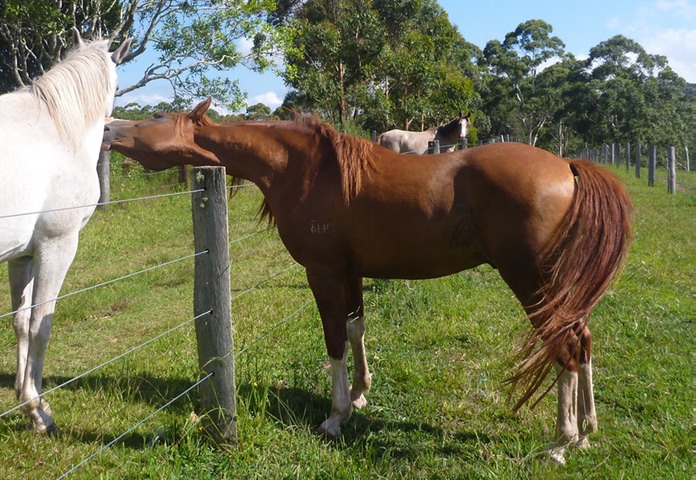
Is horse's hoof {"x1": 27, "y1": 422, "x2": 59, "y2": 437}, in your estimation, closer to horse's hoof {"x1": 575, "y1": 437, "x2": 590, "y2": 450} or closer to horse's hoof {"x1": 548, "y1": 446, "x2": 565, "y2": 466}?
horse's hoof {"x1": 548, "y1": 446, "x2": 565, "y2": 466}

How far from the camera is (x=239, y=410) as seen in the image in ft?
10.0

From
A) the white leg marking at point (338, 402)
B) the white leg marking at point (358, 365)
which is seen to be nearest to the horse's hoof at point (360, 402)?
the white leg marking at point (358, 365)

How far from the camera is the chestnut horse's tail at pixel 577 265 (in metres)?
2.73

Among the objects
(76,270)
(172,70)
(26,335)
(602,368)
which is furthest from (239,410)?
(172,70)

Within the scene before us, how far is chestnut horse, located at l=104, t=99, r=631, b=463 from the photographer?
2.80 meters

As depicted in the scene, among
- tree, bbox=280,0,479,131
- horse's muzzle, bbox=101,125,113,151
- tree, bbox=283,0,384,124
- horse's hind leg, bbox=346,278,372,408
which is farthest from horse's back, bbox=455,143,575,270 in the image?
tree, bbox=283,0,384,124

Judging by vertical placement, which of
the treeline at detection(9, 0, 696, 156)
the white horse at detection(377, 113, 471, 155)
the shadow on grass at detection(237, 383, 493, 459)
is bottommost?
the shadow on grass at detection(237, 383, 493, 459)

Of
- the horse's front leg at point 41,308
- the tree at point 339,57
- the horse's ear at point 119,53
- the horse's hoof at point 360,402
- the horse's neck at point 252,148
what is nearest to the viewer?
the horse's front leg at point 41,308

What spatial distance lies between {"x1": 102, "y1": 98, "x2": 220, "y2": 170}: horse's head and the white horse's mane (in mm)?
261

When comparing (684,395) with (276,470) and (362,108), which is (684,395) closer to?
(276,470)

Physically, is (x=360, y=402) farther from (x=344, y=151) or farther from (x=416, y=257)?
(x=344, y=151)

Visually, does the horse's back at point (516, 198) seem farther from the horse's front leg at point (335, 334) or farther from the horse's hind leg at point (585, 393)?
the horse's front leg at point (335, 334)

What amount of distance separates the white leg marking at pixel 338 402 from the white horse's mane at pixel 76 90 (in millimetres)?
2181

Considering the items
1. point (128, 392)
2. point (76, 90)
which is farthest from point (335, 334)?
point (76, 90)
